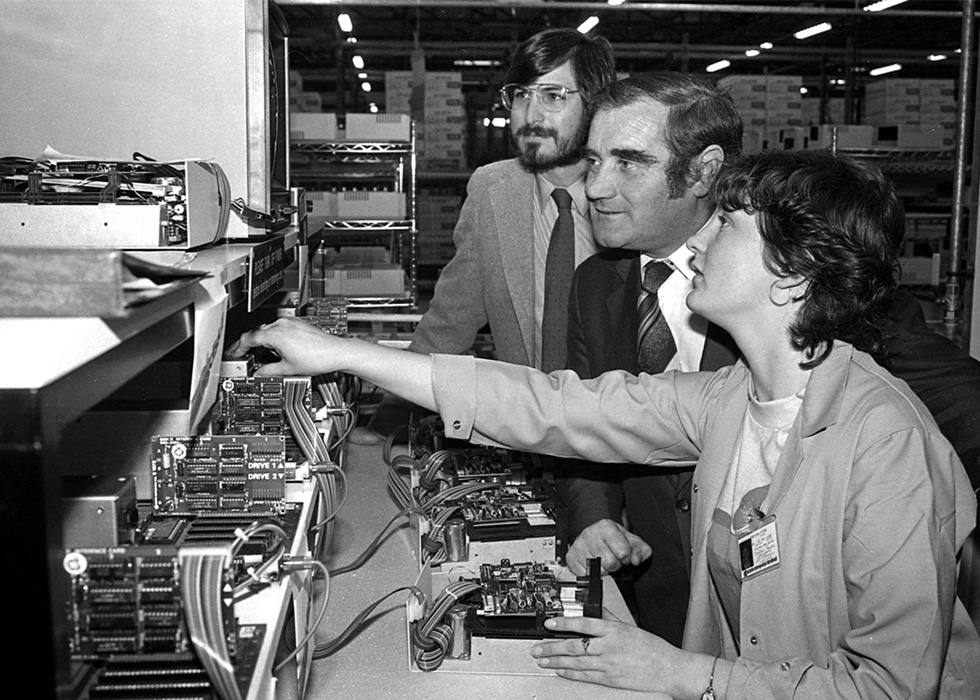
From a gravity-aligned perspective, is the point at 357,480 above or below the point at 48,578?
below

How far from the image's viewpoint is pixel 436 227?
9094 millimetres

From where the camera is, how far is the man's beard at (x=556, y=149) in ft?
8.59

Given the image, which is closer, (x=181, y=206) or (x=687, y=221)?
(x=181, y=206)

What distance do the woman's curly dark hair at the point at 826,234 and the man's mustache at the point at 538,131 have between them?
1295mm

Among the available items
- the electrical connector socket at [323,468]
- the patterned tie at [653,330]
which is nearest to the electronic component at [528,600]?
the electrical connector socket at [323,468]

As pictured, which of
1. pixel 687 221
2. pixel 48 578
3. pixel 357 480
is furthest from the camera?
pixel 357 480

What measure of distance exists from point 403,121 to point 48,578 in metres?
5.90

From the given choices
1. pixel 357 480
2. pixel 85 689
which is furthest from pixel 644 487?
pixel 85 689

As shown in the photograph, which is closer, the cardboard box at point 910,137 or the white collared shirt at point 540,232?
the white collared shirt at point 540,232

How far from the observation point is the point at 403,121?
20.7 ft

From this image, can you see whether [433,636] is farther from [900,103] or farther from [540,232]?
[900,103]

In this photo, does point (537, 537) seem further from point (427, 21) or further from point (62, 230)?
point (427, 21)

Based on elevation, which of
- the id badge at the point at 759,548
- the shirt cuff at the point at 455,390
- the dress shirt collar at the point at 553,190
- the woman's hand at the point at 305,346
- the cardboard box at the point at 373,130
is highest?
the cardboard box at the point at 373,130

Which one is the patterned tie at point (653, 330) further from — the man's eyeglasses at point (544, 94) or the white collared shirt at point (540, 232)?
the man's eyeglasses at point (544, 94)
